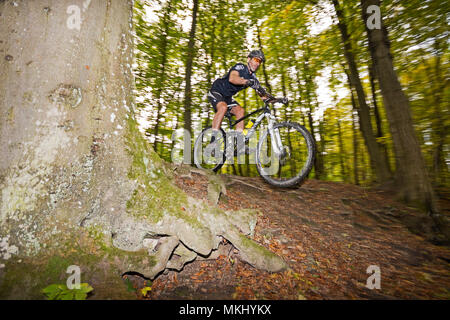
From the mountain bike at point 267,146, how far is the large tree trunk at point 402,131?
250 centimetres

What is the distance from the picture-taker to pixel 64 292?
1.68 m

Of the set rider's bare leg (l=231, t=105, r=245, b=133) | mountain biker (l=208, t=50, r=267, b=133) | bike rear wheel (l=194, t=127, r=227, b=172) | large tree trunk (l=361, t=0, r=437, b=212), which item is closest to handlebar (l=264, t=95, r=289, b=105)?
mountain biker (l=208, t=50, r=267, b=133)

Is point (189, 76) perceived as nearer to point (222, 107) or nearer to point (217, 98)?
point (217, 98)

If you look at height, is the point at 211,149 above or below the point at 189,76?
below

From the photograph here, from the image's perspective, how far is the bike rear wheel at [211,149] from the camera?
18.5 ft

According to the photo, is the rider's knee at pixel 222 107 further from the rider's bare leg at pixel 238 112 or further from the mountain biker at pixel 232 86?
the rider's bare leg at pixel 238 112

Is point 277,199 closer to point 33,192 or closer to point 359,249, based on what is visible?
point 359,249

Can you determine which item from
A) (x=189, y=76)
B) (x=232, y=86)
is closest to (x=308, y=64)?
(x=189, y=76)

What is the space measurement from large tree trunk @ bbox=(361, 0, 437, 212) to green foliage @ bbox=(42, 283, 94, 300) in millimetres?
6566

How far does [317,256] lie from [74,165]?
11.0 feet

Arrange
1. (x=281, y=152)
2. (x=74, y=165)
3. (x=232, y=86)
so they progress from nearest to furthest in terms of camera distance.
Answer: (x=74, y=165) → (x=281, y=152) → (x=232, y=86)

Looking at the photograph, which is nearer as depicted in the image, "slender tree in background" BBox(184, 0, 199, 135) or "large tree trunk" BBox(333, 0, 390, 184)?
"large tree trunk" BBox(333, 0, 390, 184)

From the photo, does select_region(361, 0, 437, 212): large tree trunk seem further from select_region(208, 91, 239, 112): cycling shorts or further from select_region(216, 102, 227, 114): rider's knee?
select_region(216, 102, 227, 114): rider's knee

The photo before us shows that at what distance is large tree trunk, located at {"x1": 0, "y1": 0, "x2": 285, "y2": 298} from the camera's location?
1896mm
